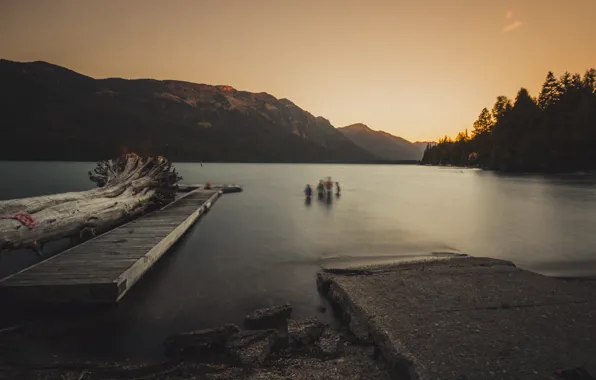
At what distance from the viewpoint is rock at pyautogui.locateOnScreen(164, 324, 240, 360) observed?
488 centimetres

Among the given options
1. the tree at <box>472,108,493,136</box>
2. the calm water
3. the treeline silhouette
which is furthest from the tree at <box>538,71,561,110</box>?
the calm water

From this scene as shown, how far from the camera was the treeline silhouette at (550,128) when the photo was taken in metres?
76.5

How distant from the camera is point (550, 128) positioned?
271 feet

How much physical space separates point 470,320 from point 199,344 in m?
4.29

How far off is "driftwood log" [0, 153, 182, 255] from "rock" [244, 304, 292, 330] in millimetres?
6561

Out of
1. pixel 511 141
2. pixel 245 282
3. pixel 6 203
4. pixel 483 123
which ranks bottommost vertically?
pixel 245 282

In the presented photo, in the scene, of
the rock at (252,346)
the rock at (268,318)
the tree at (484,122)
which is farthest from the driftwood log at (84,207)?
the tree at (484,122)

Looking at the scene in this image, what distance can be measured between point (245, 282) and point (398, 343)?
5.21 metres

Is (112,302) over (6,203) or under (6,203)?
under

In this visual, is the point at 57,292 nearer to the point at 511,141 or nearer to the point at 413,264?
the point at 413,264

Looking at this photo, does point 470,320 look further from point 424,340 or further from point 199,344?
point 199,344

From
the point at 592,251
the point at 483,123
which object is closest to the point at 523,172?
the point at 483,123

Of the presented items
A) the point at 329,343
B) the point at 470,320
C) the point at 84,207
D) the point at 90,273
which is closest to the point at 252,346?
the point at 329,343

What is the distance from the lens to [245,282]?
28.0ft
